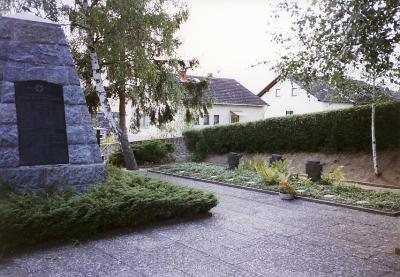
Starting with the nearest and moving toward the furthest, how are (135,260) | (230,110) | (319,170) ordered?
(135,260) < (319,170) < (230,110)

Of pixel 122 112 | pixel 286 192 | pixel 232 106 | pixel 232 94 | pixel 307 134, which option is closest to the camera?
pixel 286 192

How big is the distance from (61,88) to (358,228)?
6544 millimetres

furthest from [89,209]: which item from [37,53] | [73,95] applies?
[37,53]

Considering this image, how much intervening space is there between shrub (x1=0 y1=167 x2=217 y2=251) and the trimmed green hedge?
941cm

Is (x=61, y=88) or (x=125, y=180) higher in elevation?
(x=61, y=88)

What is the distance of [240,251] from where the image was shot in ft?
17.0

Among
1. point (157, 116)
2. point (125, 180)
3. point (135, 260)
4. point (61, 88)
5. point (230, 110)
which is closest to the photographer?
point (135, 260)

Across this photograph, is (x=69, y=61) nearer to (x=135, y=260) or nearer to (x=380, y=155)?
(x=135, y=260)

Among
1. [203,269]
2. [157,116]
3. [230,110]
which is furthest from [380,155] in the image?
A: [230,110]

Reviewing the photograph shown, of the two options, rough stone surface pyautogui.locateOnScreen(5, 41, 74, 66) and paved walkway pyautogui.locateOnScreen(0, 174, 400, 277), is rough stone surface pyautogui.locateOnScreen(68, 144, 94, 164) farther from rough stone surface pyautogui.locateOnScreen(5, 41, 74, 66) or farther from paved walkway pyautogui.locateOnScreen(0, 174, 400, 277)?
paved walkway pyautogui.locateOnScreen(0, 174, 400, 277)

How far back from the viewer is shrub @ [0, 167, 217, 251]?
5.14 m

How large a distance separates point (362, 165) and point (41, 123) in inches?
470

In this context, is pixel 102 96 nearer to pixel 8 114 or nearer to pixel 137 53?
pixel 137 53

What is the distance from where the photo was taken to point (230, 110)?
117ft
